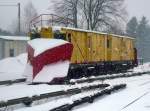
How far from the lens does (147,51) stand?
115375 mm

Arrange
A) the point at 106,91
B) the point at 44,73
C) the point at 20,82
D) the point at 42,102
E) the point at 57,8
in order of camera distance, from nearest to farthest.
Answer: the point at 42,102 < the point at 106,91 < the point at 44,73 < the point at 20,82 < the point at 57,8

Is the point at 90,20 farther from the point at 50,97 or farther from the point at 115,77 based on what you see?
the point at 50,97

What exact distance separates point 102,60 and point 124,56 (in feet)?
21.6

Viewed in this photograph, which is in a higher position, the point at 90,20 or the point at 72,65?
the point at 90,20

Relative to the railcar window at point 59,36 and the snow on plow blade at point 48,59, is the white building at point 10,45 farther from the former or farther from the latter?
the snow on plow blade at point 48,59

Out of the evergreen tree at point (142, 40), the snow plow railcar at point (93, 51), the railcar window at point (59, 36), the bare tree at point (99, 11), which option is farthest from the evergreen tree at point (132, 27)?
the railcar window at point (59, 36)

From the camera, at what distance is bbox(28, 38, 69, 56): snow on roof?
2155cm

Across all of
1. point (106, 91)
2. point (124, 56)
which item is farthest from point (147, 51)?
point (106, 91)

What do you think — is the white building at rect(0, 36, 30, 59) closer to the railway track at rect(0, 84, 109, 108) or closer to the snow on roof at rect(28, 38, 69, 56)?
the snow on roof at rect(28, 38, 69, 56)

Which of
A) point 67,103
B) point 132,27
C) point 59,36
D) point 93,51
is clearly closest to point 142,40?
point 132,27

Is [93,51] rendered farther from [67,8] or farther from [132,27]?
[132,27]

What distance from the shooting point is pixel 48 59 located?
844 inches

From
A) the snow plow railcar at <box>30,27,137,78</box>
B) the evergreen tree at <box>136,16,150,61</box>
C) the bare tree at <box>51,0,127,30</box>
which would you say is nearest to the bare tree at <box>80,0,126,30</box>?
the bare tree at <box>51,0,127,30</box>

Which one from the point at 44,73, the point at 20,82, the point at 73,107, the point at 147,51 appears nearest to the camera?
the point at 73,107
